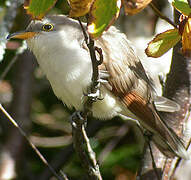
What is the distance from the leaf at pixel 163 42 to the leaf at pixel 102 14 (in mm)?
403

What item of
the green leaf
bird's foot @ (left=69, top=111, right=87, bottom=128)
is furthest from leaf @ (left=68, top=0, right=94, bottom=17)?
bird's foot @ (left=69, top=111, right=87, bottom=128)

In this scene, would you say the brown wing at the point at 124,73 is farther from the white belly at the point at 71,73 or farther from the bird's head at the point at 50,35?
A: the bird's head at the point at 50,35

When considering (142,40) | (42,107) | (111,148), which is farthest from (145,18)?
(42,107)

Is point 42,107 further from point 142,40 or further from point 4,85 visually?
point 142,40

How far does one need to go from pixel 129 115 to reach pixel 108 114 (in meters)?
0.18

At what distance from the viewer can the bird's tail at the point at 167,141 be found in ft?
9.30

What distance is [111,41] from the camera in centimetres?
303

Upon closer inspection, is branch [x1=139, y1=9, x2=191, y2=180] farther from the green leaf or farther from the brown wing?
the green leaf

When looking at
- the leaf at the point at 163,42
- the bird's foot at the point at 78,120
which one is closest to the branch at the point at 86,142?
the bird's foot at the point at 78,120

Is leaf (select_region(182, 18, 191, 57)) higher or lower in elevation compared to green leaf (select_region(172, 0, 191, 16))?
lower

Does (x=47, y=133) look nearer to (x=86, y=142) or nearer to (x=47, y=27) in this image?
(x=47, y=27)

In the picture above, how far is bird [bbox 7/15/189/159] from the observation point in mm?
2822

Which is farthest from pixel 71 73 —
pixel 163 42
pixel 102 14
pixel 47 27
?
pixel 102 14

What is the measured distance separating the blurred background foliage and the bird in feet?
3.37
